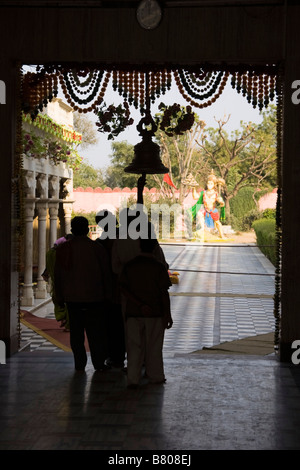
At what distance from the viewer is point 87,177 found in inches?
1818

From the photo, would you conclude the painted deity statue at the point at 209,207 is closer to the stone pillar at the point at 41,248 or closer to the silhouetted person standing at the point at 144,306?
the stone pillar at the point at 41,248

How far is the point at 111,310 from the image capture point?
19.2ft

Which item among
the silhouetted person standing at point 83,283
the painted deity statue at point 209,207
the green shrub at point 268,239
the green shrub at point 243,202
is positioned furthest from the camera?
the green shrub at point 243,202

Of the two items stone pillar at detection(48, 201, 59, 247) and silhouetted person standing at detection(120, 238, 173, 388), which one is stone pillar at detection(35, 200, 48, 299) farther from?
silhouetted person standing at detection(120, 238, 173, 388)

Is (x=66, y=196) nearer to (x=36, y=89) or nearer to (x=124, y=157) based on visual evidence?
(x=36, y=89)

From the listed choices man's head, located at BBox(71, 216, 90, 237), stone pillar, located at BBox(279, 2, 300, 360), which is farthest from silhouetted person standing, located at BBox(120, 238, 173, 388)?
stone pillar, located at BBox(279, 2, 300, 360)

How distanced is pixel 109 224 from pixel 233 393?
57.7 inches

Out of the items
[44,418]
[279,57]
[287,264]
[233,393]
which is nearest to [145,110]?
[279,57]

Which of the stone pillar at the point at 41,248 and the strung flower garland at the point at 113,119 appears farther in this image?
the stone pillar at the point at 41,248

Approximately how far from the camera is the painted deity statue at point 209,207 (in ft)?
90.7

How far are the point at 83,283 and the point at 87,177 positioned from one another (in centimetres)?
4081

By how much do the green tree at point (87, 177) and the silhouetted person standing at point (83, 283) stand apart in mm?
37332

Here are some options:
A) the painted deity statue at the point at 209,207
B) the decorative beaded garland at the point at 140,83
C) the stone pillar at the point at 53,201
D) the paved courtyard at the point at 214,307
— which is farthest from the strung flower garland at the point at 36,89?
the painted deity statue at the point at 209,207
